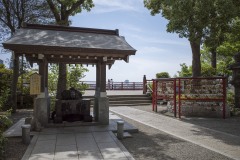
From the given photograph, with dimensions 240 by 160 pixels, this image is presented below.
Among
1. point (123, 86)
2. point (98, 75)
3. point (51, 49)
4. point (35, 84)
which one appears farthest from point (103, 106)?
point (123, 86)

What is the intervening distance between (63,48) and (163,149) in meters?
5.28

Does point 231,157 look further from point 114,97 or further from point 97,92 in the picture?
A: point 114,97

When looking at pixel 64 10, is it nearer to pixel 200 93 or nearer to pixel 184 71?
pixel 200 93

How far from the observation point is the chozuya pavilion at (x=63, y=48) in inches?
364

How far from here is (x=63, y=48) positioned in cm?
938

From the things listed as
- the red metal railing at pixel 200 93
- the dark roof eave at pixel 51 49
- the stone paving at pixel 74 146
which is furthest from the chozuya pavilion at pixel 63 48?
the red metal railing at pixel 200 93

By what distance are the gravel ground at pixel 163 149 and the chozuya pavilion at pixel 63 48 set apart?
103 inches

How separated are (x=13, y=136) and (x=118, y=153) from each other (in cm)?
411

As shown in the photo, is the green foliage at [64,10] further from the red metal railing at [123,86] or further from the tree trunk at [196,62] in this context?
the red metal railing at [123,86]

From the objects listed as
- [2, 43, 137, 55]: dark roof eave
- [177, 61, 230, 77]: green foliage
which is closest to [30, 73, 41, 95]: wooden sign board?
[2, 43, 137, 55]: dark roof eave

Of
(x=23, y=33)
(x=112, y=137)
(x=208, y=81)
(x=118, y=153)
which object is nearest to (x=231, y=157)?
(x=118, y=153)

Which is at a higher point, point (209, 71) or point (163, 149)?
point (209, 71)

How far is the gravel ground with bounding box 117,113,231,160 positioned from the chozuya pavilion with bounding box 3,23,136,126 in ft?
8.60

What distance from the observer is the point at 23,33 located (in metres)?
10.4
